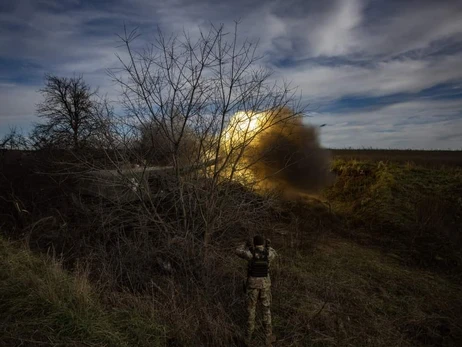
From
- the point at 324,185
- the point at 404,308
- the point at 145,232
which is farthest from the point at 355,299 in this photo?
the point at 324,185

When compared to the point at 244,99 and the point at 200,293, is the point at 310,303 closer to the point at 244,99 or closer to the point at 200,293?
the point at 200,293

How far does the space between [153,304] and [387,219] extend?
10.0 metres

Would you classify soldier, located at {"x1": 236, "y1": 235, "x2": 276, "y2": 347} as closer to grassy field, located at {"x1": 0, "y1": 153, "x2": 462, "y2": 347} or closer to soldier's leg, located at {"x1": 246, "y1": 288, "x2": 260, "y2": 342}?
soldier's leg, located at {"x1": 246, "y1": 288, "x2": 260, "y2": 342}

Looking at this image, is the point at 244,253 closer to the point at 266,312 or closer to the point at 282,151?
the point at 266,312

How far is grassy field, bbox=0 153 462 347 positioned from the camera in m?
4.98

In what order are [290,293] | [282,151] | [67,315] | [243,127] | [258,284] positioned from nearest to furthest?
1. [67,315]
2. [258,284]
3. [290,293]
4. [243,127]
5. [282,151]

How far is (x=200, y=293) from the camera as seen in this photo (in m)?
6.18

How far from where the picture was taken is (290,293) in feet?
22.7

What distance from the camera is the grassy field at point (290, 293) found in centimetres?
498

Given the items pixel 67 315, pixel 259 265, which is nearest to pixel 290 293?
pixel 259 265

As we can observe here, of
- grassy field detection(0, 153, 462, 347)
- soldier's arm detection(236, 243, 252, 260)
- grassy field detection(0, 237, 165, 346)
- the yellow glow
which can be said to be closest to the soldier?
soldier's arm detection(236, 243, 252, 260)

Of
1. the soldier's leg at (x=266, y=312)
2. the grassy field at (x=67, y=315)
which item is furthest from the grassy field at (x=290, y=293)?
the soldier's leg at (x=266, y=312)

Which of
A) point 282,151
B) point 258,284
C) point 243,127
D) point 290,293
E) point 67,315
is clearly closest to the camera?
point 67,315

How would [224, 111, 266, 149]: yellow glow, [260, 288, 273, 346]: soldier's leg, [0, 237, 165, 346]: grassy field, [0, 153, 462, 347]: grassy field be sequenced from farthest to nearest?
[224, 111, 266, 149]: yellow glow → [260, 288, 273, 346]: soldier's leg → [0, 153, 462, 347]: grassy field → [0, 237, 165, 346]: grassy field
